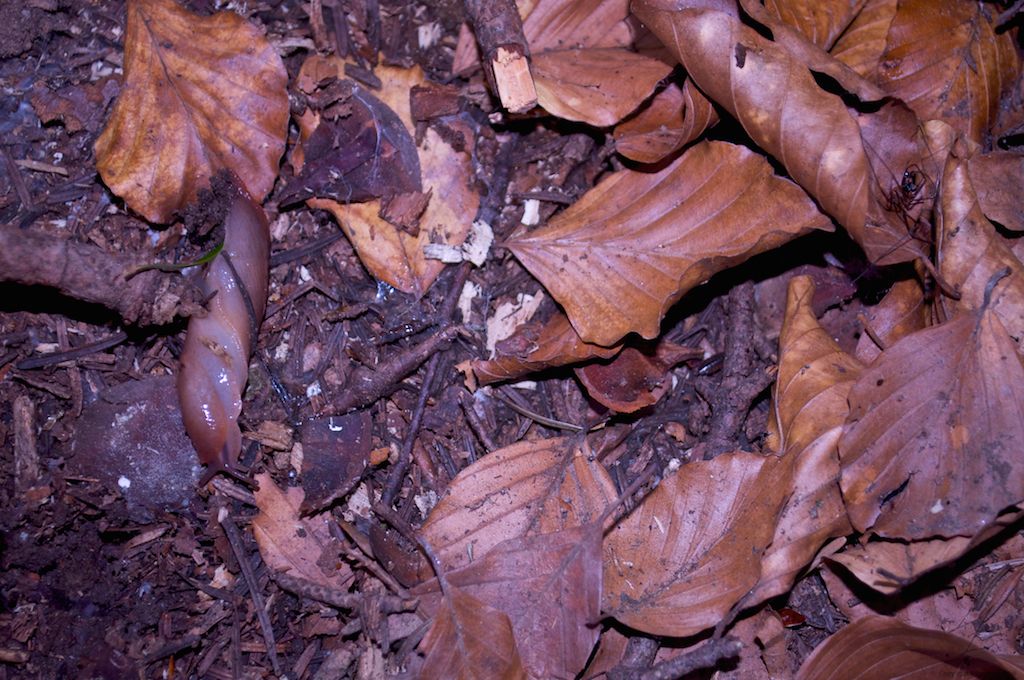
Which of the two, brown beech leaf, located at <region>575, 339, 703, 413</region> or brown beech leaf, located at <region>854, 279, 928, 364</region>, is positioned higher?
brown beech leaf, located at <region>854, 279, 928, 364</region>

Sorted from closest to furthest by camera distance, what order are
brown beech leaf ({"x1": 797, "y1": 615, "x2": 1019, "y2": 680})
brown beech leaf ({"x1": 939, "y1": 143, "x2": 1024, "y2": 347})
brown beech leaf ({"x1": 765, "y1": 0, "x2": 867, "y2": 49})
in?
1. brown beech leaf ({"x1": 797, "y1": 615, "x2": 1019, "y2": 680})
2. brown beech leaf ({"x1": 939, "y1": 143, "x2": 1024, "y2": 347})
3. brown beech leaf ({"x1": 765, "y1": 0, "x2": 867, "y2": 49})

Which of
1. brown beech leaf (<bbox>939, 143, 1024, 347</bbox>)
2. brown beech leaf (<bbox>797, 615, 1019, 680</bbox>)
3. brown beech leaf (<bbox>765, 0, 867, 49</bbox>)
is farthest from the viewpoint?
brown beech leaf (<bbox>765, 0, 867, 49</bbox>)

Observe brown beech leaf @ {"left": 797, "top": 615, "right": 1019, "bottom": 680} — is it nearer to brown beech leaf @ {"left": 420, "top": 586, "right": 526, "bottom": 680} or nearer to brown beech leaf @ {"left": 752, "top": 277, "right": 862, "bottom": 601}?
brown beech leaf @ {"left": 752, "top": 277, "right": 862, "bottom": 601}

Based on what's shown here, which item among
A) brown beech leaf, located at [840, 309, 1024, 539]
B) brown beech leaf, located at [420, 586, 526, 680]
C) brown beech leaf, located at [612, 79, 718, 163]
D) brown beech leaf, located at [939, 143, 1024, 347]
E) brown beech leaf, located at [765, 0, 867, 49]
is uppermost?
brown beech leaf, located at [765, 0, 867, 49]

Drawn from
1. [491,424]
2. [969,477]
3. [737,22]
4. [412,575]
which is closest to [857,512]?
[969,477]

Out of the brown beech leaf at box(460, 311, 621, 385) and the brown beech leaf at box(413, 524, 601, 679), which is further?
the brown beech leaf at box(460, 311, 621, 385)

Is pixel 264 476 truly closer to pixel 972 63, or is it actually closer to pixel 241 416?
pixel 241 416

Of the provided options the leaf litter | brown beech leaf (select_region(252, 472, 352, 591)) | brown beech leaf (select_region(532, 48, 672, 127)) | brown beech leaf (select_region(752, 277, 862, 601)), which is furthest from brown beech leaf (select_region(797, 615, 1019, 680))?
brown beech leaf (select_region(532, 48, 672, 127))

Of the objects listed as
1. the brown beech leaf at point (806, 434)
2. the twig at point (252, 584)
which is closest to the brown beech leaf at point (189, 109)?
the twig at point (252, 584)
